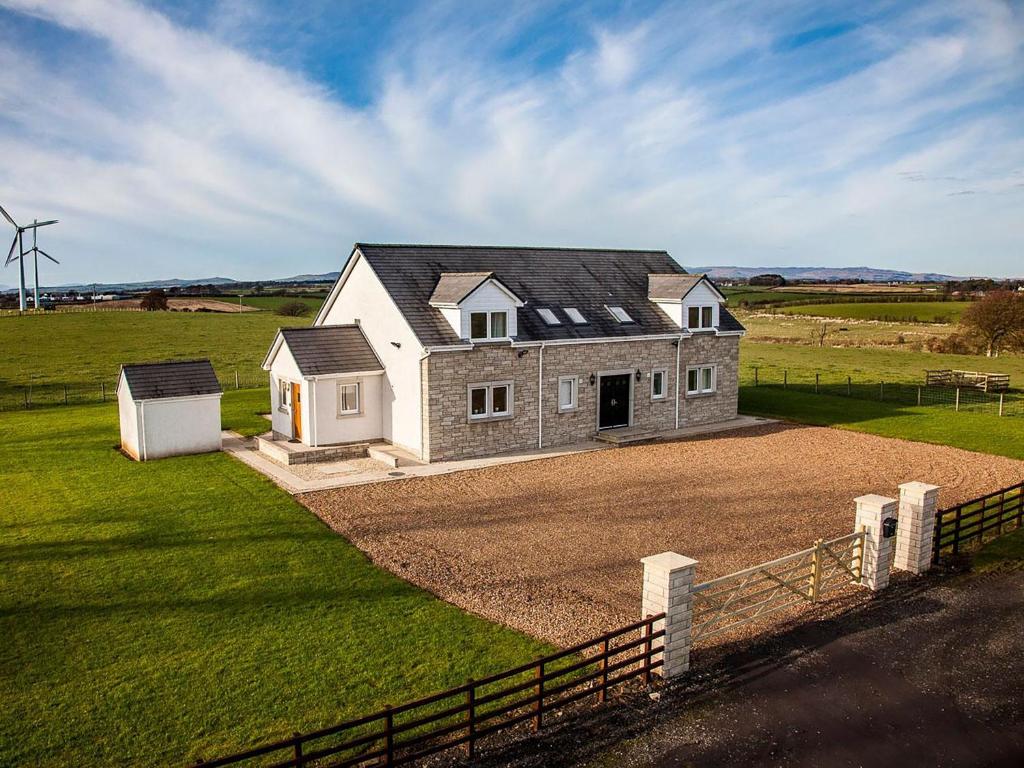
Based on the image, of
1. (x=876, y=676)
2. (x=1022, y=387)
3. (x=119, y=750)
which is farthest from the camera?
(x=1022, y=387)

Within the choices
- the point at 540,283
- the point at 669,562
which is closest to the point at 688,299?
the point at 540,283

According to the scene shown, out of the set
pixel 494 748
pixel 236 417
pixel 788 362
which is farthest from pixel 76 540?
pixel 788 362

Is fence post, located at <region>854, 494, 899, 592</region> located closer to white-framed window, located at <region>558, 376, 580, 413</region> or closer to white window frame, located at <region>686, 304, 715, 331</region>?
white-framed window, located at <region>558, 376, 580, 413</region>

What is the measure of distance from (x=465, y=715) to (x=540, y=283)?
826 inches

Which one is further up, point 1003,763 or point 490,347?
point 490,347

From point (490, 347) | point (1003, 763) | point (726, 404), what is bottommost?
point (1003, 763)

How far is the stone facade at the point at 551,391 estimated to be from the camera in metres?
24.3

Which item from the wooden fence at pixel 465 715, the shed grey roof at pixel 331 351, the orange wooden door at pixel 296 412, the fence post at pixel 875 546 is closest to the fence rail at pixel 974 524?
the fence post at pixel 875 546

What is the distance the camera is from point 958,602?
13750mm

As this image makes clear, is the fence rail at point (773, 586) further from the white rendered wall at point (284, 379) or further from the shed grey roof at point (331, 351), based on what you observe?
the white rendered wall at point (284, 379)

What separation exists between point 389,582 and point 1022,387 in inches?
1661

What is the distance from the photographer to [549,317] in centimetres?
2741

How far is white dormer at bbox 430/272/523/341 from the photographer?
968 inches

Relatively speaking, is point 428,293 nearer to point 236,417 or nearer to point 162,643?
point 236,417
